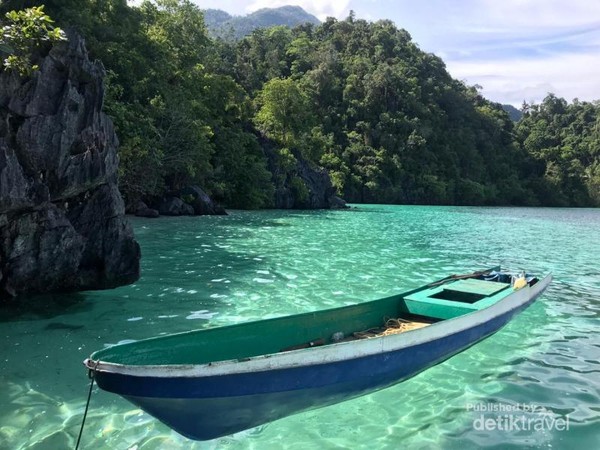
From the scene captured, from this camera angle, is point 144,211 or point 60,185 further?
point 144,211

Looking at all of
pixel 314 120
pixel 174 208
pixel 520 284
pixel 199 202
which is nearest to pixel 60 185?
pixel 520 284

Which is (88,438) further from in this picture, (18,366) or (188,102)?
(188,102)

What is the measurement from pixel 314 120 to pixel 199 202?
1074 inches

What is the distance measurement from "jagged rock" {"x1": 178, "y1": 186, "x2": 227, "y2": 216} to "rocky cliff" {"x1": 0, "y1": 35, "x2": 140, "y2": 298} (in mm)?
21562

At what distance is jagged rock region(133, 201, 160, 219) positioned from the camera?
93.4 ft

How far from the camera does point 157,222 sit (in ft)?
84.2

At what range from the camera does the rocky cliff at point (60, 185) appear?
8.56 metres

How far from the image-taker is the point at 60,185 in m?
9.44

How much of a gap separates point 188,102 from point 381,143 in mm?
48289

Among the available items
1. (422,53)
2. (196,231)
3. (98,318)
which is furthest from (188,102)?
(422,53)

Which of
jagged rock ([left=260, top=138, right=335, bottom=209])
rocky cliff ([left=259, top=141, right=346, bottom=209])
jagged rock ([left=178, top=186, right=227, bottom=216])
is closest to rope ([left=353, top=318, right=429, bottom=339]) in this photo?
jagged rock ([left=178, top=186, right=227, bottom=216])

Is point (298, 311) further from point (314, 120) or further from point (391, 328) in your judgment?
point (314, 120)

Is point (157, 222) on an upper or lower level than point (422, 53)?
lower

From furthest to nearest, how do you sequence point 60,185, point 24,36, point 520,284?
point 60,185
point 520,284
point 24,36
